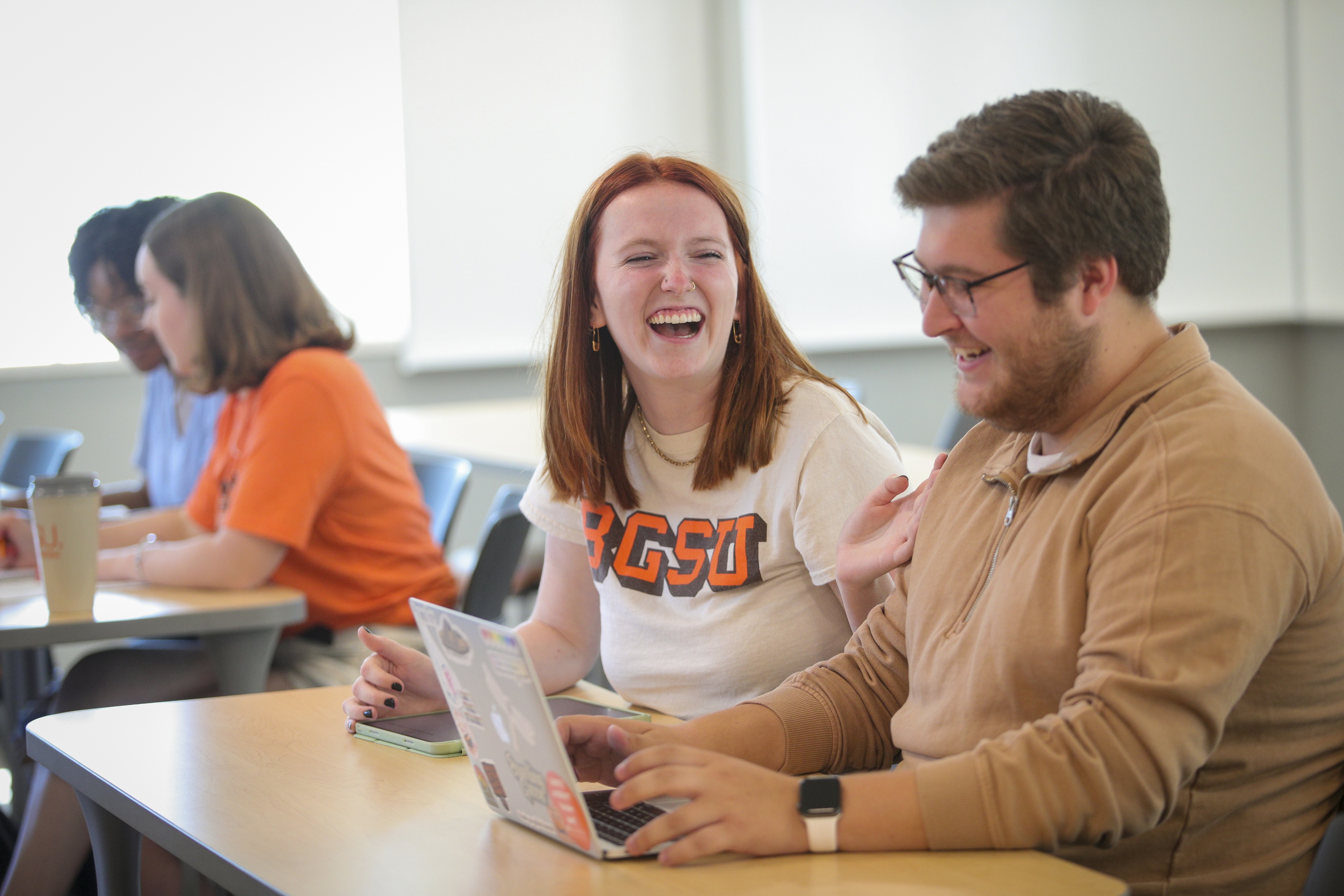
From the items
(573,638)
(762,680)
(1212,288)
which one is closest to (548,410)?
(573,638)

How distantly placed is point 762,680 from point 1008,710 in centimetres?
47

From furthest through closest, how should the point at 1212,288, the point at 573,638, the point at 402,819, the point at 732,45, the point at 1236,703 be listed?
the point at 1212,288, the point at 732,45, the point at 573,638, the point at 402,819, the point at 1236,703

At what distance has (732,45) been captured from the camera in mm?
5539

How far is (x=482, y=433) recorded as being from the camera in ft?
13.4

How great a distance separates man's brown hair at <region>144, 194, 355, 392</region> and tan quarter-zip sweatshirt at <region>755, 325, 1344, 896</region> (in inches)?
60.7

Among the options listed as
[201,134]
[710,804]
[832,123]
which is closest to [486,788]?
[710,804]

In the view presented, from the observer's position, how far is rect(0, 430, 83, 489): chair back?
11.8 ft

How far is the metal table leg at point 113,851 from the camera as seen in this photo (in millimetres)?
1407

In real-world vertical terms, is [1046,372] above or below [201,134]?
below

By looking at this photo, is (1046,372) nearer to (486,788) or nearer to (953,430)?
(486,788)

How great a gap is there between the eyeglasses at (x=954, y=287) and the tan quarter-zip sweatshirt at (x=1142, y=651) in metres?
0.15

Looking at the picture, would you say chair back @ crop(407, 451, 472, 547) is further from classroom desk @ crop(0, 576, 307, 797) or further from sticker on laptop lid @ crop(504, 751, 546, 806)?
sticker on laptop lid @ crop(504, 751, 546, 806)

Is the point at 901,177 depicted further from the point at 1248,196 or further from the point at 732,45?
the point at 1248,196

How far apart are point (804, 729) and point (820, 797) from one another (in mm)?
276
